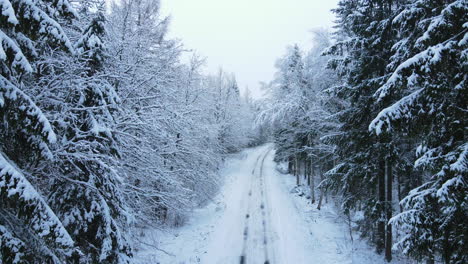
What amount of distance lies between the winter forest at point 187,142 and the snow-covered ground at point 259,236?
0.11 m

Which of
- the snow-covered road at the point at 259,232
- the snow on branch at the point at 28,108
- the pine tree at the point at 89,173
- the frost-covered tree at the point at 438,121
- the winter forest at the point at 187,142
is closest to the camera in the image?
the snow on branch at the point at 28,108

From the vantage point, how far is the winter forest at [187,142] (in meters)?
4.90

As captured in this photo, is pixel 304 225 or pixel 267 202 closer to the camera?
pixel 304 225

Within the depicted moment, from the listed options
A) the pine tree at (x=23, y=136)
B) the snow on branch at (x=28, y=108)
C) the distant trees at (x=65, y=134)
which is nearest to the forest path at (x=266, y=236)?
the distant trees at (x=65, y=134)

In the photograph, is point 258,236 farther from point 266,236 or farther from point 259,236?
point 266,236

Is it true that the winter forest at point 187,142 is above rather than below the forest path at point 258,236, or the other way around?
above

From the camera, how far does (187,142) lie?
694 inches

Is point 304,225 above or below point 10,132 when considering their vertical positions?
below

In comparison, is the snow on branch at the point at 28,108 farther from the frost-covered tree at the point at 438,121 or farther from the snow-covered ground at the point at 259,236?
the frost-covered tree at the point at 438,121

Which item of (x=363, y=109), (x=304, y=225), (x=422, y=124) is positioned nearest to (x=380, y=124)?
(x=422, y=124)

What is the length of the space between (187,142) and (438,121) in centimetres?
1410

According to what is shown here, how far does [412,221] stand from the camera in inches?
260

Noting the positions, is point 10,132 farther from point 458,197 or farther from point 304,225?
point 304,225

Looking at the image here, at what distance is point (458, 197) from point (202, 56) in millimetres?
17973
